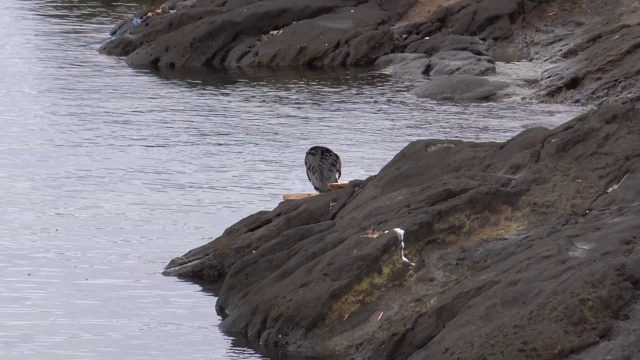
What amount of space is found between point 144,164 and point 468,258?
50.4ft

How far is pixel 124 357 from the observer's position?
54.0ft

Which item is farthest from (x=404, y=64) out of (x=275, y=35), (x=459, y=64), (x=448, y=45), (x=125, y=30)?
(x=125, y=30)

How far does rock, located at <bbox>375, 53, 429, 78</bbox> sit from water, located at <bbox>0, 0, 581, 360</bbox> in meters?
0.68

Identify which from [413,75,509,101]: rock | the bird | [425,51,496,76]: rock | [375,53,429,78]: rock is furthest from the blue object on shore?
the bird

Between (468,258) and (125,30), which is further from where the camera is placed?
(125,30)

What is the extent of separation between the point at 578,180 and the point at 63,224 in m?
10.9

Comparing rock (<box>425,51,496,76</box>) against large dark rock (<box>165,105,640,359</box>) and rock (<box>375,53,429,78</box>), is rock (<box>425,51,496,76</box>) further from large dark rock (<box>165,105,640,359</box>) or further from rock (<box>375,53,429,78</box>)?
large dark rock (<box>165,105,640,359</box>)

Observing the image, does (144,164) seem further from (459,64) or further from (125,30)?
(125,30)

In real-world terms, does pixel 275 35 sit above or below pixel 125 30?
above

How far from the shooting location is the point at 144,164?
2952cm

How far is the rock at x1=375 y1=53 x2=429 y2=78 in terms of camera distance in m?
39.9

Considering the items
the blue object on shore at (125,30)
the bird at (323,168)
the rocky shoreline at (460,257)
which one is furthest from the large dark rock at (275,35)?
the rocky shoreline at (460,257)

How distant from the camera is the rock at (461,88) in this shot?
117ft

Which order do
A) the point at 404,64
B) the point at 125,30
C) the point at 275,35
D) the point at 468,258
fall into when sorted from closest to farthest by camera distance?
1. the point at 468,258
2. the point at 404,64
3. the point at 275,35
4. the point at 125,30
